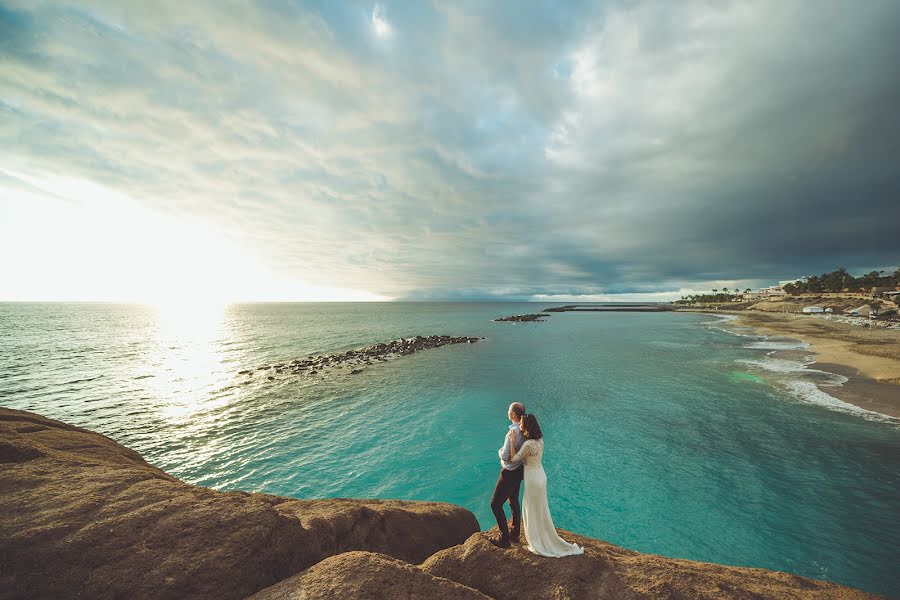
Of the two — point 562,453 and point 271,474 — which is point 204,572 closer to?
point 271,474

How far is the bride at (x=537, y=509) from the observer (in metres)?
6.21

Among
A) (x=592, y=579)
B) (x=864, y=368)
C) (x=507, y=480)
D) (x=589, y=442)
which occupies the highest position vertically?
(x=507, y=480)

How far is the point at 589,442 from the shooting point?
18578mm

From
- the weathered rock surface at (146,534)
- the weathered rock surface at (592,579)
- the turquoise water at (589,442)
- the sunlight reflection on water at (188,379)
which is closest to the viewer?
the weathered rock surface at (146,534)

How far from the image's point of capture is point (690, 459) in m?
16.0

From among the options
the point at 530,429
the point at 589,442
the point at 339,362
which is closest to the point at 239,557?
the point at 530,429

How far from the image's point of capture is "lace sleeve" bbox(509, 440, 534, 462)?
6.25 m

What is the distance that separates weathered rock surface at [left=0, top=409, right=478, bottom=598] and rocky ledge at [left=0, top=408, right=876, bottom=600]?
17 mm

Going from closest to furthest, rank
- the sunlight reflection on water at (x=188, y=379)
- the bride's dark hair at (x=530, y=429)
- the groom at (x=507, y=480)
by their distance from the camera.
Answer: the bride's dark hair at (x=530, y=429) → the groom at (x=507, y=480) → the sunlight reflection on water at (x=188, y=379)

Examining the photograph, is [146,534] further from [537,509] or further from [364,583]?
[537,509]

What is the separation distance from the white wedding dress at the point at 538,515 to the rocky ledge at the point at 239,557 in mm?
210

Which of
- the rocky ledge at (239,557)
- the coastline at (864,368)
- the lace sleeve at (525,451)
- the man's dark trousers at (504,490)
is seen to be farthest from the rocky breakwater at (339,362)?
the coastline at (864,368)

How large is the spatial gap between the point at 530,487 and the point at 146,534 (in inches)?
258

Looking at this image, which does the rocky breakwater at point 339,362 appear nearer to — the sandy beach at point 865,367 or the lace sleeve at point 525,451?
the lace sleeve at point 525,451
